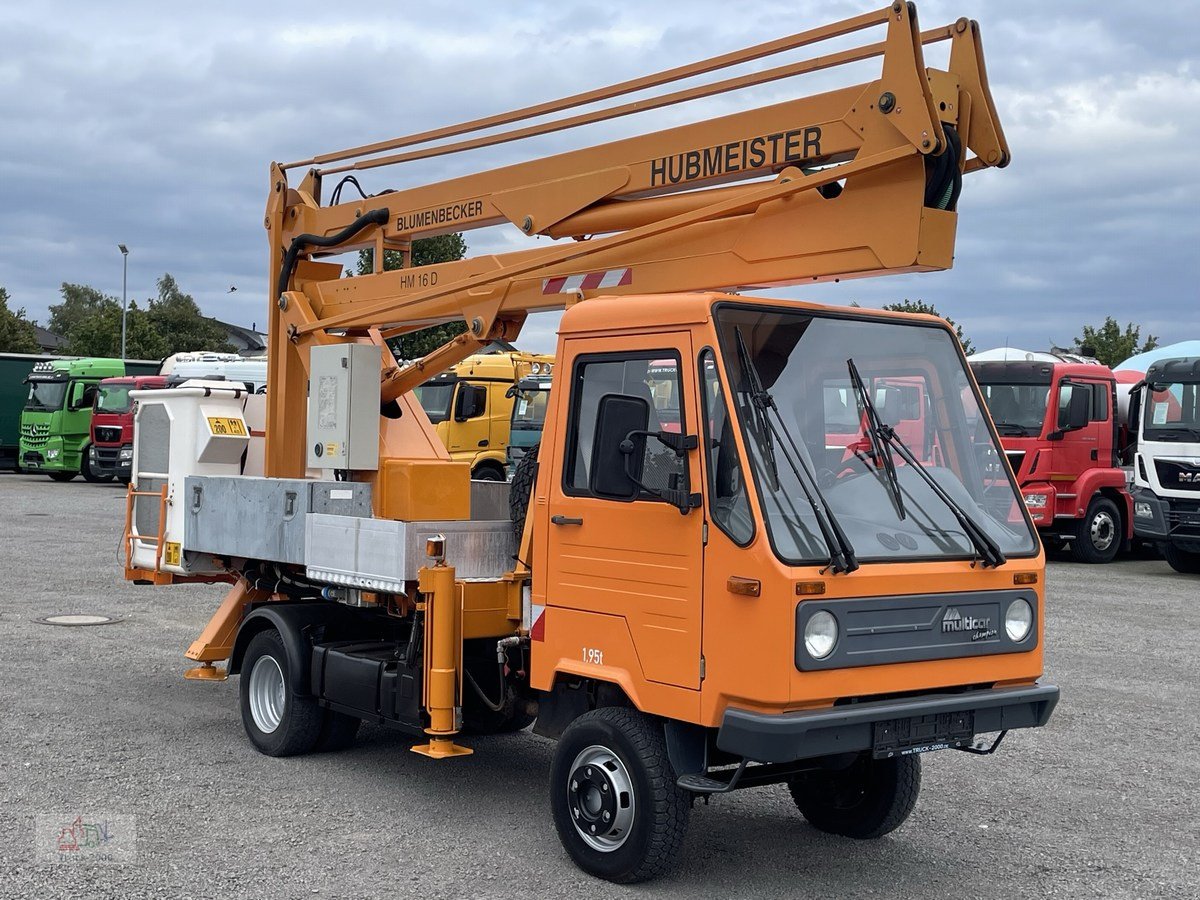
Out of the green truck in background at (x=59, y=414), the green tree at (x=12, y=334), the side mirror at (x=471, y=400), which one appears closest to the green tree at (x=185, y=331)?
the green tree at (x=12, y=334)

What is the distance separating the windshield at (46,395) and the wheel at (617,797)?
1158 inches

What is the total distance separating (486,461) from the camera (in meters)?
23.5

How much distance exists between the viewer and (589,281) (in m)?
6.68

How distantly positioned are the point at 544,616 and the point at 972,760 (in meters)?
3.29

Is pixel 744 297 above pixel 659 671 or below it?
above

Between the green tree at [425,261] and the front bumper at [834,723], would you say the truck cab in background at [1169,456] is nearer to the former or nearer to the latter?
the green tree at [425,261]

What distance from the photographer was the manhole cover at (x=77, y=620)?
12.3m

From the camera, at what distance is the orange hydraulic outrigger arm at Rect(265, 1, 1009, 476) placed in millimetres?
5637

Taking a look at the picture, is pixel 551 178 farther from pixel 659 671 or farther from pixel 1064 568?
pixel 1064 568

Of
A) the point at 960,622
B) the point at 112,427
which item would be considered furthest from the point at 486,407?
the point at 960,622

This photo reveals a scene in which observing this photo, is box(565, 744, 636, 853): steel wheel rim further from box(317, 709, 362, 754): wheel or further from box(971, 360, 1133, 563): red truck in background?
box(971, 360, 1133, 563): red truck in background

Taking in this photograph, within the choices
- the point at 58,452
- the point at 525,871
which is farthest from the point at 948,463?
the point at 58,452

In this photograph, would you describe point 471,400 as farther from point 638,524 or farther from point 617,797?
point 617,797

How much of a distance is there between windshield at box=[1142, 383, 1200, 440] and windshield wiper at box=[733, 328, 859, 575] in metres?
13.9
